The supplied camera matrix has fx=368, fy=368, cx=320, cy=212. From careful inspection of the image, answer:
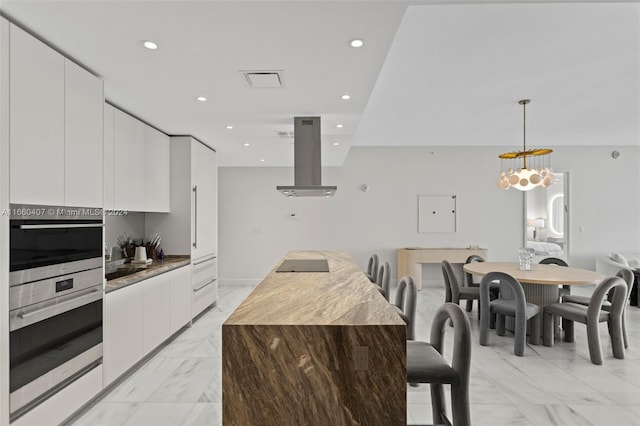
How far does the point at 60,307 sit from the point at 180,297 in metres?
1.98

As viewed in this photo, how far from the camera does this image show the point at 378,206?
7289 millimetres

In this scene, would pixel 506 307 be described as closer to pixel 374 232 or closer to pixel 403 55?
pixel 403 55

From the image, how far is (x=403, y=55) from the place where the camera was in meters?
3.13

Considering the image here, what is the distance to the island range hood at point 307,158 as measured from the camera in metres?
3.69

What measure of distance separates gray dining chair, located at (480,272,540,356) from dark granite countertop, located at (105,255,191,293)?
3.28 meters

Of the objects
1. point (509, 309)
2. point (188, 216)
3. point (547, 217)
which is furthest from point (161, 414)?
point (547, 217)

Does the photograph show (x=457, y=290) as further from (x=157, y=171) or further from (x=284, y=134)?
(x=157, y=171)

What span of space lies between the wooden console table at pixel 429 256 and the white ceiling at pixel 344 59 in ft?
8.23

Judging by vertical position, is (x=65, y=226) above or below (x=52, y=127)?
below

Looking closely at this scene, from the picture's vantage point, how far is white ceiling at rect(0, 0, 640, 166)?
1889mm

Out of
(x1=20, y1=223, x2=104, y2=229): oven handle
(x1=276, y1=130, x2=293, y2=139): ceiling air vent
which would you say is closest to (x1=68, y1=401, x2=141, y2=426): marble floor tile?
(x1=20, y1=223, x2=104, y2=229): oven handle

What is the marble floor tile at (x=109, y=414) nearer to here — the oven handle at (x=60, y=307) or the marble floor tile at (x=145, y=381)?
the marble floor tile at (x=145, y=381)
